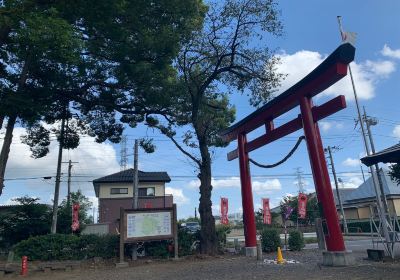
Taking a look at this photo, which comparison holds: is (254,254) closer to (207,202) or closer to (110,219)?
(207,202)

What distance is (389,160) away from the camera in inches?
514

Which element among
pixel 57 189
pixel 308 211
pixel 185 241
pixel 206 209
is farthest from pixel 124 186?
pixel 308 211

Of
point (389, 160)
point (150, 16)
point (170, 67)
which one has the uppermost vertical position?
point (150, 16)

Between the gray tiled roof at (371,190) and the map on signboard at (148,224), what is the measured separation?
28649 millimetres

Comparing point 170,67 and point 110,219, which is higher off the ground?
point 170,67

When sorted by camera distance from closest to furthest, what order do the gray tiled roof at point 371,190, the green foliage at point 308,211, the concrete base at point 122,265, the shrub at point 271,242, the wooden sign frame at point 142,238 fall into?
the concrete base at point 122,265 → the wooden sign frame at point 142,238 → the shrub at point 271,242 → the gray tiled roof at point 371,190 → the green foliage at point 308,211

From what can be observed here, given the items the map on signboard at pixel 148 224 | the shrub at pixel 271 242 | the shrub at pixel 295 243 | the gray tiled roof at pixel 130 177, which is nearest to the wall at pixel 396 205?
the gray tiled roof at pixel 130 177

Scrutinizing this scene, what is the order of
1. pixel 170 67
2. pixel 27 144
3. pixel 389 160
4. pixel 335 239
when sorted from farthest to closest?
pixel 27 144, pixel 170 67, pixel 389 160, pixel 335 239

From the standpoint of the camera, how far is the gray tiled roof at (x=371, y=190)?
124 feet

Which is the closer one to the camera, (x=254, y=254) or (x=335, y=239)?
(x=335, y=239)

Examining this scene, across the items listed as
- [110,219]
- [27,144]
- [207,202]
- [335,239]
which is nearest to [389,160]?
[335,239]

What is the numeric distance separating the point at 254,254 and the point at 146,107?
9.12 meters

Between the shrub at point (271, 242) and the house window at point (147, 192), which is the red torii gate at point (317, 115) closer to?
the shrub at point (271, 242)

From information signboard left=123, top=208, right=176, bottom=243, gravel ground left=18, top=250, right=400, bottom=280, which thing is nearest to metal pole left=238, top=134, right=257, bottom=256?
gravel ground left=18, top=250, right=400, bottom=280
